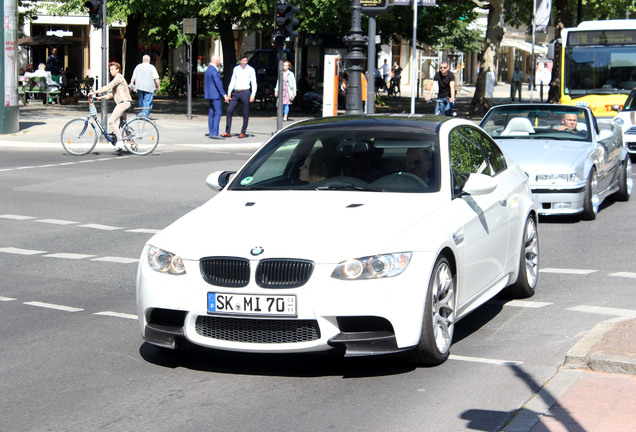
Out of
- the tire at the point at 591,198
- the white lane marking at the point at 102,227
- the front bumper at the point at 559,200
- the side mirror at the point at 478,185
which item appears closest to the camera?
the side mirror at the point at 478,185

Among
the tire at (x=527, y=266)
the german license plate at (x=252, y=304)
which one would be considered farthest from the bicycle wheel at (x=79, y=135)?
the german license plate at (x=252, y=304)

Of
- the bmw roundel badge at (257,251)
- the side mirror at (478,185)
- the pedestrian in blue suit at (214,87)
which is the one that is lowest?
the bmw roundel badge at (257,251)

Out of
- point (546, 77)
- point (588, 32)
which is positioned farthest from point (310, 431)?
point (546, 77)

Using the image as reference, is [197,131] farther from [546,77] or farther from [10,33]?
[546,77]

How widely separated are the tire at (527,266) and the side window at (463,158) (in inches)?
29.9

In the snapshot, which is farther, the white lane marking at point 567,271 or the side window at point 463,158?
the white lane marking at point 567,271

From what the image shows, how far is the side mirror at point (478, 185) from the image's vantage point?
655 centimetres

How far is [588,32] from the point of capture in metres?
25.0

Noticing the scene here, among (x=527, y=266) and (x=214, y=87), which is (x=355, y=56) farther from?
(x=527, y=266)

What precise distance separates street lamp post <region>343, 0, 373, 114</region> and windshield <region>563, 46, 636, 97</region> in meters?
5.87

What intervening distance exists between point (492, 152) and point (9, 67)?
19.4 metres

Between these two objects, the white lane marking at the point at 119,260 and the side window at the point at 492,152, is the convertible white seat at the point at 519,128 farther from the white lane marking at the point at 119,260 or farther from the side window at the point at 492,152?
the white lane marking at the point at 119,260

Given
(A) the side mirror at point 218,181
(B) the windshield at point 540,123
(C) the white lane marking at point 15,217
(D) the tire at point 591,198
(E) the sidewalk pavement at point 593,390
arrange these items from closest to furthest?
(E) the sidewalk pavement at point 593,390 < (A) the side mirror at point 218,181 < (D) the tire at point 591,198 < (C) the white lane marking at point 15,217 < (B) the windshield at point 540,123

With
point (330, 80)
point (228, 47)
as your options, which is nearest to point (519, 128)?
point (330, 80)
